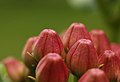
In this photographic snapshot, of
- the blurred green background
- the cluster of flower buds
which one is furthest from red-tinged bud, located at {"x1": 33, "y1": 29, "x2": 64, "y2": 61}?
the blurred green background

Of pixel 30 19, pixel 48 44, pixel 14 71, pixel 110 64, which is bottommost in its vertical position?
pixel 30 19

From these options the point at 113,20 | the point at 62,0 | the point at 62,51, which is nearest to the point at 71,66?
the point at 62,51

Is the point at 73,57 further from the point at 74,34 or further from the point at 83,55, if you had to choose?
the point at 74,34

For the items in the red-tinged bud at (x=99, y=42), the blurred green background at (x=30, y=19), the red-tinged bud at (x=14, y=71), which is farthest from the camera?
the blurred green background at (x=30, y=19)

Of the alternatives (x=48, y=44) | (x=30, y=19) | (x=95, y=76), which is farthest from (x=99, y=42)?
(x=30, y=19)

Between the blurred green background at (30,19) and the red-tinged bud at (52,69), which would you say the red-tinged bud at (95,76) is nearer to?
the red-tinged bud at (52,69)

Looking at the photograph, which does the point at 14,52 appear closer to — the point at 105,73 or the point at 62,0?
the point at 62,0

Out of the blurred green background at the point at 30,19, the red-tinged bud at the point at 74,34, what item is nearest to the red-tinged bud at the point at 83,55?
the red-tinged bud at the point at 74,34
